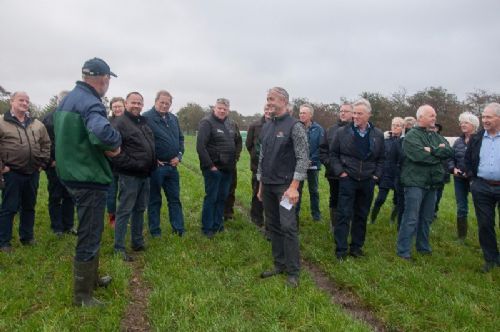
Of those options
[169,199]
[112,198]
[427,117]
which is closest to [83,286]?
[169,199]

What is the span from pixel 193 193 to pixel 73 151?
7532 millimetres

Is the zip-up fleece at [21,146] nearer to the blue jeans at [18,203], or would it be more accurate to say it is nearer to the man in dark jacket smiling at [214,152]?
the blue jeans at [18,203]

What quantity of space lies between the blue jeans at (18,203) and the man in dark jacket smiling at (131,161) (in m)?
1.68

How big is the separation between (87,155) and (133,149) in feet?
5.27

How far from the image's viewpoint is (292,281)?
4.98m

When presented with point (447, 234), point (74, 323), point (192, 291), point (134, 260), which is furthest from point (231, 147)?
point (447, 234)

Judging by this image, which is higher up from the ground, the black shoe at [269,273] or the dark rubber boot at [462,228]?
the dark rubber boot at [462,228]

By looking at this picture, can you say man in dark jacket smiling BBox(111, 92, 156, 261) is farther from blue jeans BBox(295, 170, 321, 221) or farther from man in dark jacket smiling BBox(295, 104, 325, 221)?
blue jeans BBox(295, 170, 321, 221)

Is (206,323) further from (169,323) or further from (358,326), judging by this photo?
(358,326)

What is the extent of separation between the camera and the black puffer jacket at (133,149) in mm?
5789

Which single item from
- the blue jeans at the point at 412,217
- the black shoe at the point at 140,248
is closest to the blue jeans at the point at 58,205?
the black shoe at the point at 140,248

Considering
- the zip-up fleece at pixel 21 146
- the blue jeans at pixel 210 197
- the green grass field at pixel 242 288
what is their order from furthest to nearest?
the blue jeans at pixel 210 197 → the zip-up fleece at pixel 21 146 → the green grass field at pixel 242 288

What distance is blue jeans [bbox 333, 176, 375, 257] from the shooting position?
20.1 feet

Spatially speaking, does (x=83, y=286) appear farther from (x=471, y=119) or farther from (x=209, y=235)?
(x=471, y=119)
